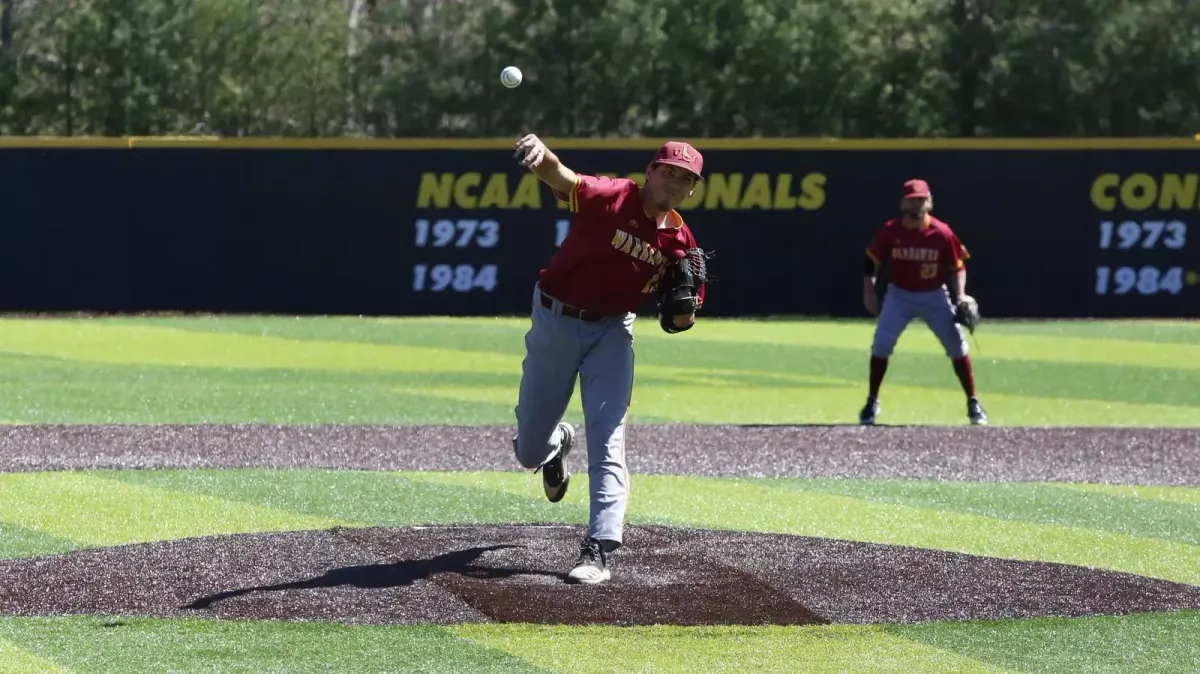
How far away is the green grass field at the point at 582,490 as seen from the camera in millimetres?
6160

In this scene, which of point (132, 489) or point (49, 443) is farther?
point (49, 443)

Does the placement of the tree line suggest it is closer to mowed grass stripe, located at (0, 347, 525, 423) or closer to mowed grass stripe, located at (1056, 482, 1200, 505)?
mowed grass stripe, located at (0, 347, 525, 423)

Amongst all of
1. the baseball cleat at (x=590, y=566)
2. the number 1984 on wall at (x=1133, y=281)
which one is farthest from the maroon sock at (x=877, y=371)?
the number 1984 on wall at (x=1133, y=281)

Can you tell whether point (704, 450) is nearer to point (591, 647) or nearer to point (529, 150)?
point (529, 150)

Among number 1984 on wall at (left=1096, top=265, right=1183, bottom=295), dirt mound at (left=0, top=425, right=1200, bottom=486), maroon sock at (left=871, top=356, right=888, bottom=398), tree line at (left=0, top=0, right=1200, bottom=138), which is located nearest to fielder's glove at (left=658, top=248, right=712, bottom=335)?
dirt mound at (left=0, top=425, right=1200, bottom=486)

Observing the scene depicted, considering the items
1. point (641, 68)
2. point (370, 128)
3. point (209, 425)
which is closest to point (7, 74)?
point (370, 128)

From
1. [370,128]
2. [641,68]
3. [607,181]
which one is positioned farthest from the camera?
[370,128]

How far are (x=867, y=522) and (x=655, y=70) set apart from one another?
30883mm

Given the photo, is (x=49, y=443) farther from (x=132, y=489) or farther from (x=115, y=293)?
(x=115, y=293)

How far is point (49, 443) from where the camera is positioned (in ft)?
38.1

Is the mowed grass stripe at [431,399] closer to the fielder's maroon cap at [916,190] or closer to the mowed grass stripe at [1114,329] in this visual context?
the fielder's maroon cap at [916,190]

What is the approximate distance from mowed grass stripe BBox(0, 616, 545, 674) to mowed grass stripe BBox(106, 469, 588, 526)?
2.50m

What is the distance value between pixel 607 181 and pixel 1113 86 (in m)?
35.4

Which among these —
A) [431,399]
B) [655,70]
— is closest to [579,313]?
[431,399]
